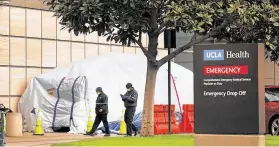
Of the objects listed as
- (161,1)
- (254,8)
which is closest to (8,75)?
(161,1)

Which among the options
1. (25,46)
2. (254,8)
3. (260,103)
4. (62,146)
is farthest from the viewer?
(25,46)

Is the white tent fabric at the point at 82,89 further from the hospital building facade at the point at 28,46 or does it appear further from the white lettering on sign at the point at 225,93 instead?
the white lettering on sign at the point at 225,93


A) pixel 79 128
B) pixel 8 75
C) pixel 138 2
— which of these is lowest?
pixel 79 128

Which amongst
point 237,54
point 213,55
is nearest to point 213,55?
point 213,55

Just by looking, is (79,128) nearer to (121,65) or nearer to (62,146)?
(121,65)

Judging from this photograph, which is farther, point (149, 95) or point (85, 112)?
point (85, 112)

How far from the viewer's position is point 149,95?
21.9 m

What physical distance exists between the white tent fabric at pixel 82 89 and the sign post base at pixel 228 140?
14293 mm

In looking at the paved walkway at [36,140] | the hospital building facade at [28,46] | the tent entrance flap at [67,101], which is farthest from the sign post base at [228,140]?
the hospital building facade at [28,46]

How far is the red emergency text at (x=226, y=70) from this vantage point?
13.1 m

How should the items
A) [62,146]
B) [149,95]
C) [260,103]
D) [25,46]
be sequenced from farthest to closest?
[25,46]
[149,95]
[62,146]
[260,103]

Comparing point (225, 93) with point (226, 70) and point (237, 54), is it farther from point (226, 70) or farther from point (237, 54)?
point (237, 54)

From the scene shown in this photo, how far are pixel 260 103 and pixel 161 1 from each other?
25.0 ft

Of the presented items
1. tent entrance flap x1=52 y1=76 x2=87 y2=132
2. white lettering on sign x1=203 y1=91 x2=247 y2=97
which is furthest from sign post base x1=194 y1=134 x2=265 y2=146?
tent entrance flap x1=52 y1=76 x2=87 y2=132
